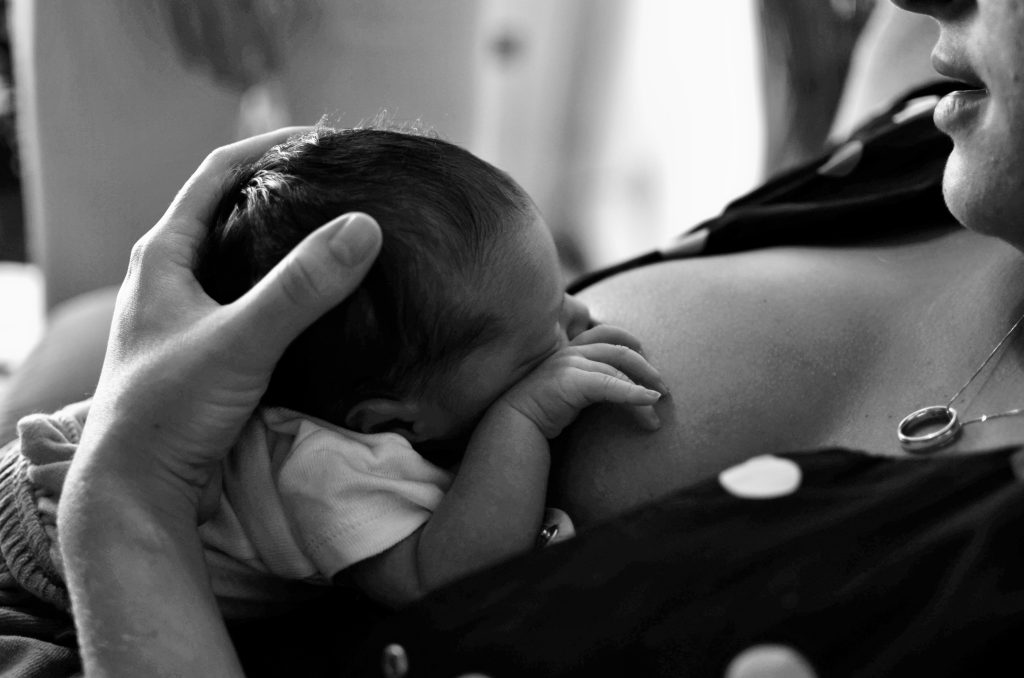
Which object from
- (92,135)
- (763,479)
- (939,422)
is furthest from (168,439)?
(92,135)

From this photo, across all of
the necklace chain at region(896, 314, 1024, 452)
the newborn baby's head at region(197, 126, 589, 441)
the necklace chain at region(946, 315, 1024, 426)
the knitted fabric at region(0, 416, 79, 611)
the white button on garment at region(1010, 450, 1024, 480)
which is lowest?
the knitted fabric at region(0, 416, 79, 611)

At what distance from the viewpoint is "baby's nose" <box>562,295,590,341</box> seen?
94 centimetres

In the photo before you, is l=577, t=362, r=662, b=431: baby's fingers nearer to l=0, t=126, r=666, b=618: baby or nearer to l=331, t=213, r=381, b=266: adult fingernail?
l=0, t=126, r=666, b=618: baby

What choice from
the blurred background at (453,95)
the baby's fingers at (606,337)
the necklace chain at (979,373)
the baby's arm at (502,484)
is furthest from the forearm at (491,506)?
the blurred background at (453,95)

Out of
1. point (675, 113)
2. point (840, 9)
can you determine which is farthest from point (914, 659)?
point (675, 113)

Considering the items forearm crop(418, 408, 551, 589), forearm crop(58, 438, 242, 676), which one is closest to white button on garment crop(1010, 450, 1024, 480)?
forearm crop(418, 408, 551, 589)

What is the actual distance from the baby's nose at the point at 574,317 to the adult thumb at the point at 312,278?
250 mm

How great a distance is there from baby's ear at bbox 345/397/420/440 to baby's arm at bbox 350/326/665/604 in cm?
6

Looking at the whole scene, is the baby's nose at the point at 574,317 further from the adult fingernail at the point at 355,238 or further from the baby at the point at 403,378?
the adult fingernail at the point at 355,238

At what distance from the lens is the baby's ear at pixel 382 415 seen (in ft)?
2.76

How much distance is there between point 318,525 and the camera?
0.81 metres

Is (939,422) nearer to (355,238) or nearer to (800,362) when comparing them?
(800,362)

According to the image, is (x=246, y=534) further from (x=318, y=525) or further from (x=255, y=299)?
(x=255, y=299)

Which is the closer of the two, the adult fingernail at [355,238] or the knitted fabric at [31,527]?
the adult fingernail at [355,238]
